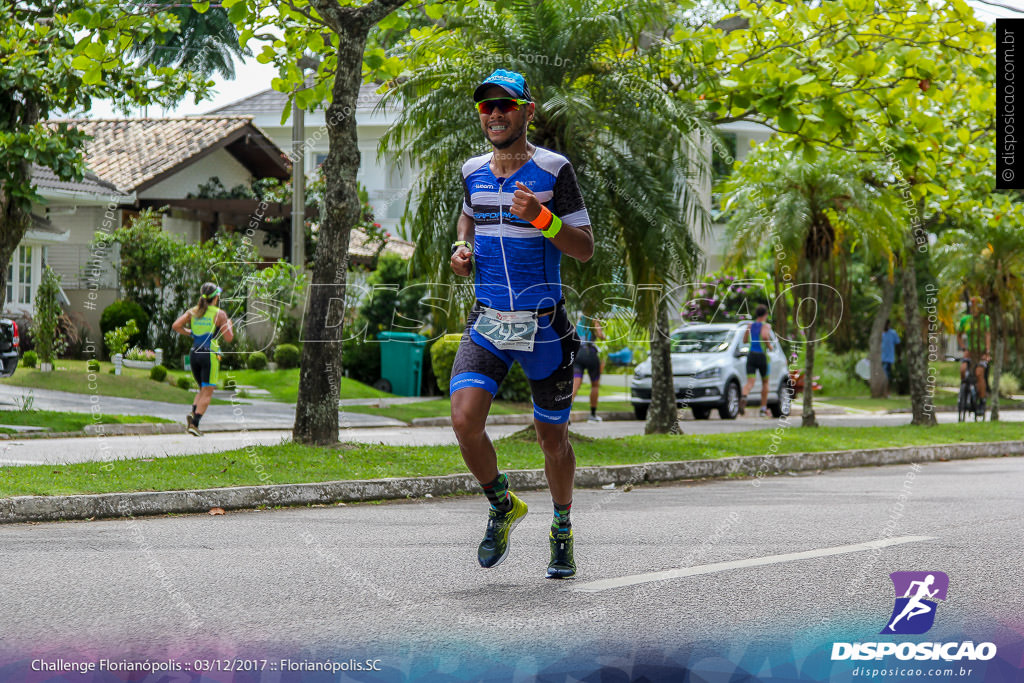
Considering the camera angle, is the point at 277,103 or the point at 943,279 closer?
the point at 943,279

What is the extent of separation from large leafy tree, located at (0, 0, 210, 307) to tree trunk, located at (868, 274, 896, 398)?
23134 millimetres

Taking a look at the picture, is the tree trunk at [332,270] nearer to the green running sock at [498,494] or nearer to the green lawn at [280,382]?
the green running sock at [498,494]

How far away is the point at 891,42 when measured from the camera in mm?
12109

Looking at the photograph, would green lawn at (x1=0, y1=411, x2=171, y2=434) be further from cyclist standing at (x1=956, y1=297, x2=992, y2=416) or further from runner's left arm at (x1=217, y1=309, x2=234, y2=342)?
cyclist standing at (x1=956, y1=297, x2=992, y2=416)

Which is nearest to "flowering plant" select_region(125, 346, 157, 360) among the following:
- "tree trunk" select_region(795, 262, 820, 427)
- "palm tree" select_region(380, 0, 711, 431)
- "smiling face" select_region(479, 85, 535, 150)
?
"palm tree" select_region(380, 0, 711, 431)

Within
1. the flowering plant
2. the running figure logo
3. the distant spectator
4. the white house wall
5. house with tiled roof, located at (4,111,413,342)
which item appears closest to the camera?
the running figure logo

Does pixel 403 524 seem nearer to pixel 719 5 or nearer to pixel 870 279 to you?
pixel 719 5

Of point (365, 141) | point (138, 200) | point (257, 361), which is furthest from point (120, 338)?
point (365, 141)

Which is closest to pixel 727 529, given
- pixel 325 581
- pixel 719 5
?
pixel 325 581

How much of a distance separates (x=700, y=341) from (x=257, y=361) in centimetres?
889

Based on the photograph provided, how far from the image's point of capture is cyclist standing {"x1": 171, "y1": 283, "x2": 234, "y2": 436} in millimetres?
14898

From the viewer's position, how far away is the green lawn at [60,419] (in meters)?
14.9

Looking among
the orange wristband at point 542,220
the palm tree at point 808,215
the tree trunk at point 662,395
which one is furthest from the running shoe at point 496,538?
the palm tree at point 808,215

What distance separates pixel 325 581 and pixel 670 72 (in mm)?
10143
